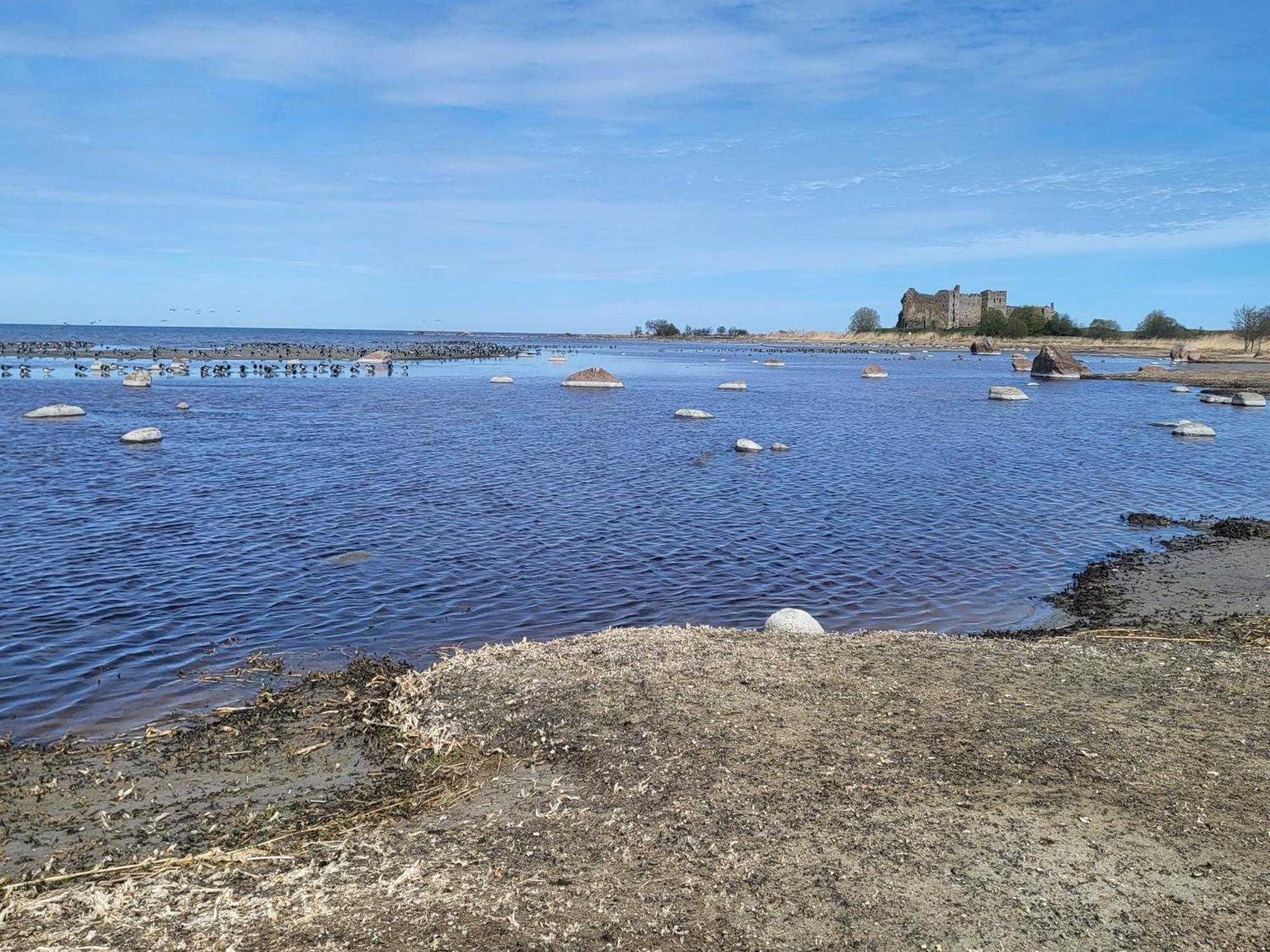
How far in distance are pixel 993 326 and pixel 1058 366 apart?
76.6m

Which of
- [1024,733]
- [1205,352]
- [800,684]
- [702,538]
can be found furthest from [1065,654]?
[1205,352]

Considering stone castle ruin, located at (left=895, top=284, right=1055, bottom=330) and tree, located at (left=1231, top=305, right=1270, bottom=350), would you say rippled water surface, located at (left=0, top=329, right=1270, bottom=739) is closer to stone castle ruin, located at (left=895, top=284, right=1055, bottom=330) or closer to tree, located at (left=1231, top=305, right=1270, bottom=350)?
tree, located at (left=1231, top=305, right=1270, bottom=350)

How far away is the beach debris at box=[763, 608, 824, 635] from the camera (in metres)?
11.2

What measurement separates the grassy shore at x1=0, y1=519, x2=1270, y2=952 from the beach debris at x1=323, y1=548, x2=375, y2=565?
5282 millimetres

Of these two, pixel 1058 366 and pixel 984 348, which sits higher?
pixel 984 348

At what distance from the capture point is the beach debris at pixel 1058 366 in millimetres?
76250

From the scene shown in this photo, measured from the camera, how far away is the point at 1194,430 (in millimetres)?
34500

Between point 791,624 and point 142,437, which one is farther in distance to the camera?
point 142,437

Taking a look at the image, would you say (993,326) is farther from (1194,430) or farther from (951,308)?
(1194,430)

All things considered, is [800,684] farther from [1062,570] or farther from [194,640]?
[1062,570]

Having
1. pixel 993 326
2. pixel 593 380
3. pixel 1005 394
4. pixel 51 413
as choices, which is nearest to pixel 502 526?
pixel 51 413

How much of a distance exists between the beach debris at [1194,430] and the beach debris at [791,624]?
1194 inches

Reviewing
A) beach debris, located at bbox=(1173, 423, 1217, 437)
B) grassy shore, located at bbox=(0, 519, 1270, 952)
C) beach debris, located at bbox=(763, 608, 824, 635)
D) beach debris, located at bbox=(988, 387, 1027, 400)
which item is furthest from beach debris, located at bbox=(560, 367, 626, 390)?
grassy shore, located at bbox=(0, 519, 1270, 952)

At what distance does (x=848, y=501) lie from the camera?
21938 millimetres
